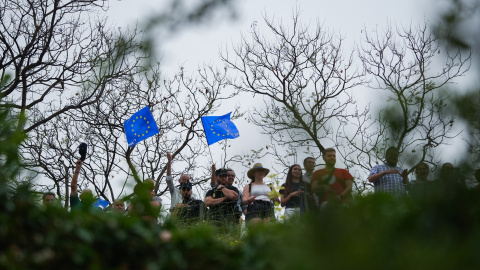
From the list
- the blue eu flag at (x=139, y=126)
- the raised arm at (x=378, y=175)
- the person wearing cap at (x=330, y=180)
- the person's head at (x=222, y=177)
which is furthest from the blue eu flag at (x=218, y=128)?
the person wearing cap at (x=330, y=180)

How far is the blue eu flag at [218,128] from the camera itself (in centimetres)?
1232

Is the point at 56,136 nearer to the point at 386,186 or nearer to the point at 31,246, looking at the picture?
the point at 386,186

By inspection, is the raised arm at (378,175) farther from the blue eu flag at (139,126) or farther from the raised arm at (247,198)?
the blue eu flag at (139,126)

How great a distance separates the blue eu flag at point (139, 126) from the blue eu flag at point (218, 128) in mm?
1056

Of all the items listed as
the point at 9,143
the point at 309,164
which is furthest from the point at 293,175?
the point at 9,143

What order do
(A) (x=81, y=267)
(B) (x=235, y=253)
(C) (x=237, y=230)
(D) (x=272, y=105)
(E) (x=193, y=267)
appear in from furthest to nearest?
(D) (x=272, y=105)
(C) (x=237, y=230)
(B) (x=235, y=253)
(E) (x=193, y=267)
(A) (x=81, y=267)

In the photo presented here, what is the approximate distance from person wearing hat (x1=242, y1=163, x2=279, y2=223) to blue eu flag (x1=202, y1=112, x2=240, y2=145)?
4.08m

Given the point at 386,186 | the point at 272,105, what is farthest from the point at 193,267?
the point at 272,105

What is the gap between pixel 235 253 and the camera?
2.73 m

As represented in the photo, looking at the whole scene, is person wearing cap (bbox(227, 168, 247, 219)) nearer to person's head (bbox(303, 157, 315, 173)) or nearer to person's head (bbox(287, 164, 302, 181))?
person's head (bbox(287, 164, 302, 181))

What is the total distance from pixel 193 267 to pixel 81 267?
0.43 metres

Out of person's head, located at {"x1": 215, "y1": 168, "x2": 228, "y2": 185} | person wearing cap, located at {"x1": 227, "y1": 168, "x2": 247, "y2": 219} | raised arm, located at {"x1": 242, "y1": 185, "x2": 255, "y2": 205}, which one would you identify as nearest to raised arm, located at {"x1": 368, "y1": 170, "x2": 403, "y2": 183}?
raised arm, located at {"x1": 242, "y1": 185, "x2": 255, "y2": 205}

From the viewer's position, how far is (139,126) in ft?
39.1

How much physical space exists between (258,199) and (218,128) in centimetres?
459
